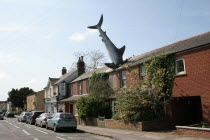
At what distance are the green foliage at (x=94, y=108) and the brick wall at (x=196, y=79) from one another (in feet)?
28.1

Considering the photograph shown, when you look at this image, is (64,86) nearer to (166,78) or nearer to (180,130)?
(166,78)

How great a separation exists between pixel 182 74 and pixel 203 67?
5.29 ft

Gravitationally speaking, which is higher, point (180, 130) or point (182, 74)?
point (182, 74)

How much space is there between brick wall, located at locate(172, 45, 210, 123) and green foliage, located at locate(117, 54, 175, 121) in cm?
76

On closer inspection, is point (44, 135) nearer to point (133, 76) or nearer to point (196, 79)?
point (133, 76)

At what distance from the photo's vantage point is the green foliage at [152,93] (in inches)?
650

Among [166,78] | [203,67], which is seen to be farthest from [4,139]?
[203,67]

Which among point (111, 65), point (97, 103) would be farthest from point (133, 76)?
point (97, 103)

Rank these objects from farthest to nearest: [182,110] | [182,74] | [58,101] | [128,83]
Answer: [58,101]
[128,83]
[182,110]
[182,74]

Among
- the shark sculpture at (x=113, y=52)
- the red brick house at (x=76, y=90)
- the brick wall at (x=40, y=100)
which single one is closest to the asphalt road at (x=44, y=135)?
the shark sculpture at (x=113, y=52)

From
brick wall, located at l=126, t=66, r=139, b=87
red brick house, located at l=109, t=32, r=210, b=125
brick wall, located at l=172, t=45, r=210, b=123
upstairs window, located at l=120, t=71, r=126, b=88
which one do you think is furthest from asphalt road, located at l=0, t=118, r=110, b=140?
upstairs window, located at l=120, t=71, r=126, b=88

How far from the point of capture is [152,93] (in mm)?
16609

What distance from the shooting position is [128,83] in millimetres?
21516

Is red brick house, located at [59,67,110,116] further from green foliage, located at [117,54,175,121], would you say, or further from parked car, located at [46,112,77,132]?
green foliage, located at [117,54,175,121]
